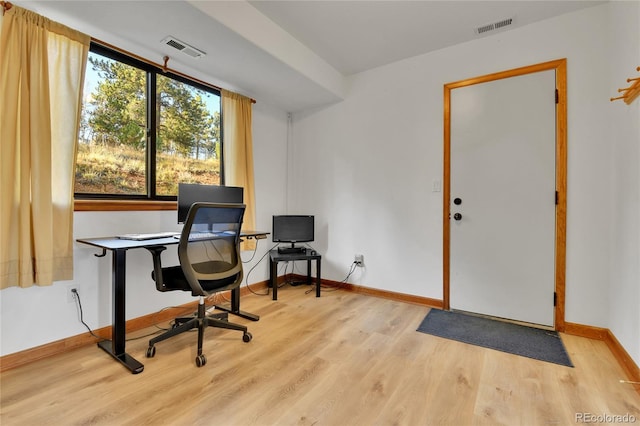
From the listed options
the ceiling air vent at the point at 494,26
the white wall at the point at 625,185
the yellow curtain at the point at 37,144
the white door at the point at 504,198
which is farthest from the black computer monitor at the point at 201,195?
the white wall at the point at 625,185

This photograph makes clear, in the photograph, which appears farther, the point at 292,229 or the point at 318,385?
the point at 292,229

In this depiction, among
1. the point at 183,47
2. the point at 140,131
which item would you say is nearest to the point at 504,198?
the point at 183,47

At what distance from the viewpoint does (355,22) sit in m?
2.55

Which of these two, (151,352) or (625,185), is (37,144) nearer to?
(151,352)

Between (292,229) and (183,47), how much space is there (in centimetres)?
213

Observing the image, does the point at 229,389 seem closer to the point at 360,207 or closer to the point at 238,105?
the point at 360,207

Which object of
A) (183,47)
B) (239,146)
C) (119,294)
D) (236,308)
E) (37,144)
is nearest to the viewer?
(37,144)

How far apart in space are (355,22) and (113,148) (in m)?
2.31

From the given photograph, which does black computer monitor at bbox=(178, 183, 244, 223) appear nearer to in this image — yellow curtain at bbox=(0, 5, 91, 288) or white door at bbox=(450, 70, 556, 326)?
yellow curtain at bbox=(0, 5, 91, 288)

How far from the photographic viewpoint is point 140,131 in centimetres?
257

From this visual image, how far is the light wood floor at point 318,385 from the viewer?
4.75 ft

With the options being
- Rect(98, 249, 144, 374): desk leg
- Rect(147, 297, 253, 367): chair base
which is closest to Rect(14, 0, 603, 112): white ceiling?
Rect(98, 249, 144, 374): desk leg

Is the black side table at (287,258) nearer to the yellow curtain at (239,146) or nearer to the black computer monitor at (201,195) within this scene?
the yellow curtain at (239,146)

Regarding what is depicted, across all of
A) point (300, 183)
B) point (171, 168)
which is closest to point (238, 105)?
point (171, 168)
